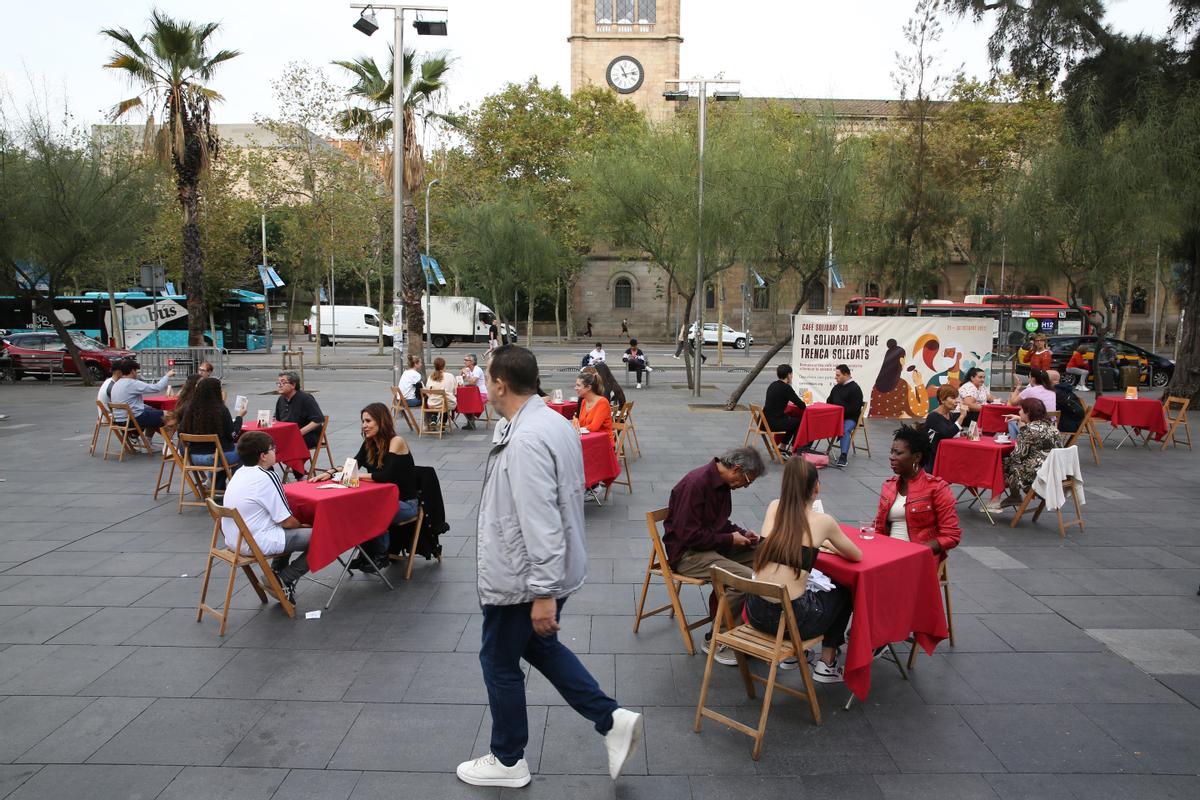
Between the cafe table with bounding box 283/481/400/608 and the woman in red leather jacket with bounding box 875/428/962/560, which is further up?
the woman in red leather jacket with bounding box 875/428/962/560

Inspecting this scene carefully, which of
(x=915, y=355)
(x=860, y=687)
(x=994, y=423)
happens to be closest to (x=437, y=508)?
(x=860, y=687)

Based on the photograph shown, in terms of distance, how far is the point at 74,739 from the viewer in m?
3.99

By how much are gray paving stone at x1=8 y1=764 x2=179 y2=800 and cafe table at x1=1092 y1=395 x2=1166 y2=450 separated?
12880 millimetres

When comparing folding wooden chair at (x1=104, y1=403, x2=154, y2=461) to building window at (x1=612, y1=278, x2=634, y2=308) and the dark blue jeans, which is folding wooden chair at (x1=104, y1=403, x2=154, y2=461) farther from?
building window at (x1=612, y1=278, x2=634, y2=308)

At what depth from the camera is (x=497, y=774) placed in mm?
3596

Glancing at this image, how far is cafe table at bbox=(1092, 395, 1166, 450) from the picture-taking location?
12953mm

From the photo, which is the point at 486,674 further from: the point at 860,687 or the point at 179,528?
the point at 179,528

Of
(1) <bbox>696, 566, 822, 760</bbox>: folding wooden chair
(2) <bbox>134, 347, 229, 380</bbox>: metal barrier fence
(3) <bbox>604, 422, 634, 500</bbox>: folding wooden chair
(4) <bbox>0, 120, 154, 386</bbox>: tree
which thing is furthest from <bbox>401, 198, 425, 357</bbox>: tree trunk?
(1) <bbox>696, 566, 822, 760</bbox>: folding wooden chair

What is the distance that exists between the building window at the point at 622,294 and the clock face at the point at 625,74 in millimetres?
12347

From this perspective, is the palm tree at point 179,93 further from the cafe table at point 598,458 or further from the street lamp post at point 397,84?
the cafe table at point 598,458

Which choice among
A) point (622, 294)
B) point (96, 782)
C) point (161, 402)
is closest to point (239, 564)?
point (96, 782)

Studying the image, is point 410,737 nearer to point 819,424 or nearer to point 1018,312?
point 819,424

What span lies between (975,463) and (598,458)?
3673mm

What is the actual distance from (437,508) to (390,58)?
51.0ft
